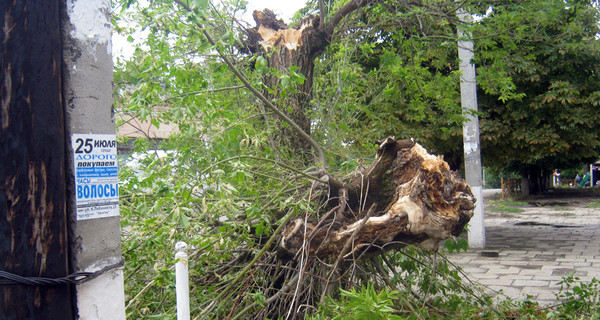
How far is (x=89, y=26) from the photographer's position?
→ 6.41ft

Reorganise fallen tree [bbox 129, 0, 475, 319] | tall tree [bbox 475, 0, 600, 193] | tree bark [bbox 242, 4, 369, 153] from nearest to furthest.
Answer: fallen tree [bbox 129, 0, 475, 319]
tree bark [bbox 242, 4, 369, 153]
tall tree [bbox 475, 0, 600, 193]

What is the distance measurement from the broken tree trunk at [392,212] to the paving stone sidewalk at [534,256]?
5.10ft

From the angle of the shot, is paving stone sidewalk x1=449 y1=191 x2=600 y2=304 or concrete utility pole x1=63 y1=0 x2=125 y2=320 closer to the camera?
concrete utility pole x1=63 y1=0 x2=125 y2=320

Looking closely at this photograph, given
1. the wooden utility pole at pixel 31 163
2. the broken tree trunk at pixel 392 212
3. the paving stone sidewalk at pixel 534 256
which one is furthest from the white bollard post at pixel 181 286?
the paving stone sidewalk at pixel 534 256

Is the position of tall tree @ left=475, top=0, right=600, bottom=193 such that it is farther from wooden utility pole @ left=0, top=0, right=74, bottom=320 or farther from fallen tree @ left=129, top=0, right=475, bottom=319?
wooden utility pole @ left=0, top=0, right=74, bottom=320

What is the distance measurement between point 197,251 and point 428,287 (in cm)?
234

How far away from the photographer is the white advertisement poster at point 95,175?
189cm

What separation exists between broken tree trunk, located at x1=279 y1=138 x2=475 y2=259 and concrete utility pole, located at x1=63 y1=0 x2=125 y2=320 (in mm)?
1739

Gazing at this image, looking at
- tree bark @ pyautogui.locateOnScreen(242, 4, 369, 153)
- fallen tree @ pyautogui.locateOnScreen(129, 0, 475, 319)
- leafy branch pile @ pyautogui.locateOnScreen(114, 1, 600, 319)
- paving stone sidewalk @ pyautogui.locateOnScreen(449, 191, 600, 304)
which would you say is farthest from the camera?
paving stone sidewalk @ pyautogui.locateOnScreen(449, 191, 600, 304)

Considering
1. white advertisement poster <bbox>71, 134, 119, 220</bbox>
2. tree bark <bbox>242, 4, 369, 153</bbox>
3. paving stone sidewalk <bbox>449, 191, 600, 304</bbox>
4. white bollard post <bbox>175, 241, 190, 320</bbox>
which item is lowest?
paving stone sidewalk <bbox>449, 191, 600, 304</bbox>

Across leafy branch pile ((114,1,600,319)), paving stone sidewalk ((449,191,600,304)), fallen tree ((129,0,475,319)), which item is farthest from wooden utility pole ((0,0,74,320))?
paving stone sidewalk ((449,191,600,304))

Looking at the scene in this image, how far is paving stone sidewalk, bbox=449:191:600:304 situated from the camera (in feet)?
→ 24.1

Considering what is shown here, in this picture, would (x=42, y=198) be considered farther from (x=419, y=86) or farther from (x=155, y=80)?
(x=419, y=86)

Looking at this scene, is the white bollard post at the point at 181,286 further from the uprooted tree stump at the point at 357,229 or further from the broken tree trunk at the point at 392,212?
the broken tree trunk at the point at 392,212
